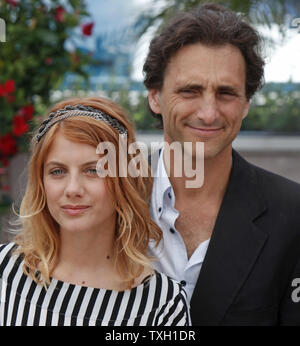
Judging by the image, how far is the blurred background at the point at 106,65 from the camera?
443 cm

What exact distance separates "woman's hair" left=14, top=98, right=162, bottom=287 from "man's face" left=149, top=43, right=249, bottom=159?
0.41 meters

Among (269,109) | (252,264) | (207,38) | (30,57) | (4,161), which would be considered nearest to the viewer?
(252,264)

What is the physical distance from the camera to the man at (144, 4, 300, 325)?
2221 mm

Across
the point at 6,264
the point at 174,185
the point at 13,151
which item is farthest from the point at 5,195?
the point at 6,264

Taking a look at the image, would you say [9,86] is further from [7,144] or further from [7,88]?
[7,144]

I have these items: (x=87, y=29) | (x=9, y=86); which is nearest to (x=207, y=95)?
(x=9, y=86)

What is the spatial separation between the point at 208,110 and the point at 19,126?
2446 millimetres

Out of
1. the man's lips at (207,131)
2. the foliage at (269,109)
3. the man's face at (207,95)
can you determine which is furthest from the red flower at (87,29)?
the man's lips at (207,131)

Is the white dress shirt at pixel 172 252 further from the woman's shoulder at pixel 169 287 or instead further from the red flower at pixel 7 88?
the red flower at pixel 7 88

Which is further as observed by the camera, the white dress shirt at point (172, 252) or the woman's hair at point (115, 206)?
the white dress shirt at point (172, 252)

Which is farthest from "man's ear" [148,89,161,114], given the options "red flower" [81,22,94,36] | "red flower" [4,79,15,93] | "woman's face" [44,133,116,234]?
"red flower" [81,22,94,36]

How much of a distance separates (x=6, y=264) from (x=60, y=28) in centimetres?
308

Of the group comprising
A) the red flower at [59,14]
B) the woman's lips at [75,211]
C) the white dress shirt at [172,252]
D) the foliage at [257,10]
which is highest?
the foliage at [257,10]

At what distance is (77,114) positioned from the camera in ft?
6.22
